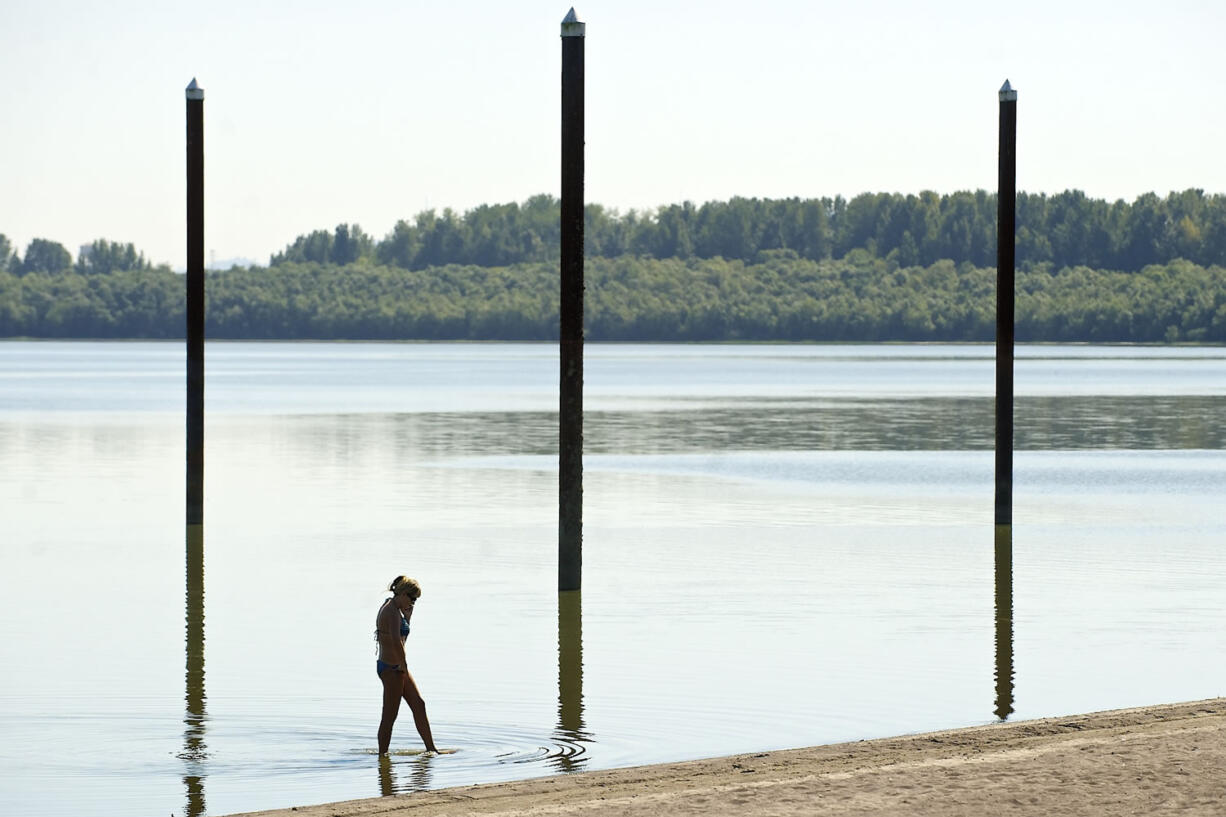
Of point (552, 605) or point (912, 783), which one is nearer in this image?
point (912, 783)

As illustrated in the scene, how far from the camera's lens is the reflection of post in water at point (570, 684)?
39.1 feet

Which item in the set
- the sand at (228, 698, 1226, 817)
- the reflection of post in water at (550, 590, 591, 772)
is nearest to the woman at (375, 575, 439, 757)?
the reflection of post in water at (550, 590, 591, 772)

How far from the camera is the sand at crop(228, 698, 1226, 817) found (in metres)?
8.84

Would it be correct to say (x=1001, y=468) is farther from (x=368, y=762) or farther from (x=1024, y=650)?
(x=368, y=762)

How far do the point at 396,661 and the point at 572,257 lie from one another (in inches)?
267

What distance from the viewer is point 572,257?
1755 cm

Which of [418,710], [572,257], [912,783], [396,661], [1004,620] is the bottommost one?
[1004,620]

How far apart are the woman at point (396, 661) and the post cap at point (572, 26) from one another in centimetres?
729

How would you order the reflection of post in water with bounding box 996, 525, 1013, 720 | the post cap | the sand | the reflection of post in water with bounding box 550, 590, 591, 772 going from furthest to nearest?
the post cap → the reflection of post in water with bounding box 996, 525, 1013, 720 → the reflection of post in water with bounding box 550, 590, 591, 772 → the sand

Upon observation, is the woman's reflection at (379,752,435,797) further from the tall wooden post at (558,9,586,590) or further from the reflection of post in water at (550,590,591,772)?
the tall wooden post at (558,9,586,590)

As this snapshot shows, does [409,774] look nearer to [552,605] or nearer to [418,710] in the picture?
[418,710]

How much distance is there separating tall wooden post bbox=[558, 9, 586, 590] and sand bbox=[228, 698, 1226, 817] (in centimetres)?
673

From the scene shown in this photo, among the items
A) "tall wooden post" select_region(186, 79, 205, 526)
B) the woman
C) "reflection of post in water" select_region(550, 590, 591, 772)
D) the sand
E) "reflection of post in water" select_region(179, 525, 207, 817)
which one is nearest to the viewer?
the sand

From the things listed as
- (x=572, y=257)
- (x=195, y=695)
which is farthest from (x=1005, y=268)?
(x=195, y=695)
